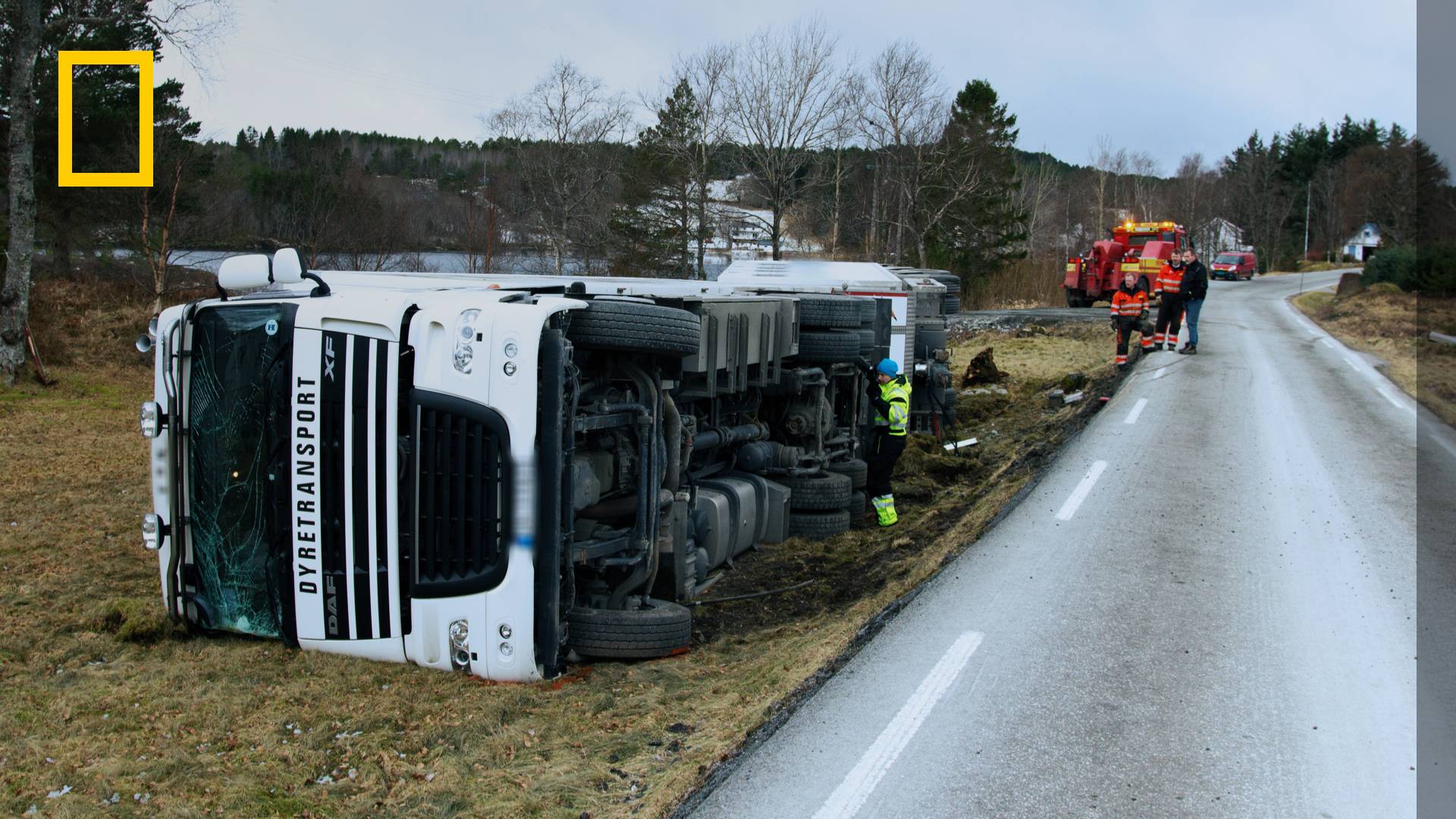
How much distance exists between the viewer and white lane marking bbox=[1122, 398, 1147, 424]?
1312 cm

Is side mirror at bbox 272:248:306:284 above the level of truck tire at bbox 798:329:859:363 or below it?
above

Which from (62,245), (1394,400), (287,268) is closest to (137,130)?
(62,245)

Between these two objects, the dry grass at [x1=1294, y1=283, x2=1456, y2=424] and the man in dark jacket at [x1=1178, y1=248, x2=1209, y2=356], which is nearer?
the dry grass at [x1=1294, y1=283, x2=1456, y2=424]

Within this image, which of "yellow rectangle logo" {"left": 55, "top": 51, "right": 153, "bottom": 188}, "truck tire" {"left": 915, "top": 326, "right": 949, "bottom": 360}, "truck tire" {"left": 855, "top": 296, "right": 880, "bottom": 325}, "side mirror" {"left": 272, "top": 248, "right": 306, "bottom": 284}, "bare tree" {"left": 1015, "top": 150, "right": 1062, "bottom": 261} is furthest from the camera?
"bare tree" {"left": 1015, "top": 150, "right": 1062, "bottom": 261}

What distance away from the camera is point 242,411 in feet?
18.8

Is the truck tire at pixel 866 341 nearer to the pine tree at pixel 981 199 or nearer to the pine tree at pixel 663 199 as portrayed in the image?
the pine tree at pixel 663 199

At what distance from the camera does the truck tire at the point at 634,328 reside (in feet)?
19.3

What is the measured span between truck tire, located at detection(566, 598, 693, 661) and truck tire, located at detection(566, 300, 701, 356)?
1.45 m

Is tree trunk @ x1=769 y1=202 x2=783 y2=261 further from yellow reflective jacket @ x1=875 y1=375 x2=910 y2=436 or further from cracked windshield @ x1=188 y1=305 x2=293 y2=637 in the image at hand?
cracked windshield @ x1=188 y1=305 x2=293 y2=637

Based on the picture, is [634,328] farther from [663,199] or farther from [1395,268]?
[1395,268]

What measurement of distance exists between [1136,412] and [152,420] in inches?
446

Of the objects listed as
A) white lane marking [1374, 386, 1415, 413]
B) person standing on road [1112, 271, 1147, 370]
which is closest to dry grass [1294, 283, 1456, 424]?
white lane marking [1374, 386, 1415, 413]

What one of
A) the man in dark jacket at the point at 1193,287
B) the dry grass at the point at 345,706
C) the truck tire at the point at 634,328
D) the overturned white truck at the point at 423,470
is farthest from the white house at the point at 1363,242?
the overturned white truck at the point at 423,470

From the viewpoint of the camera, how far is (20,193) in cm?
1625
